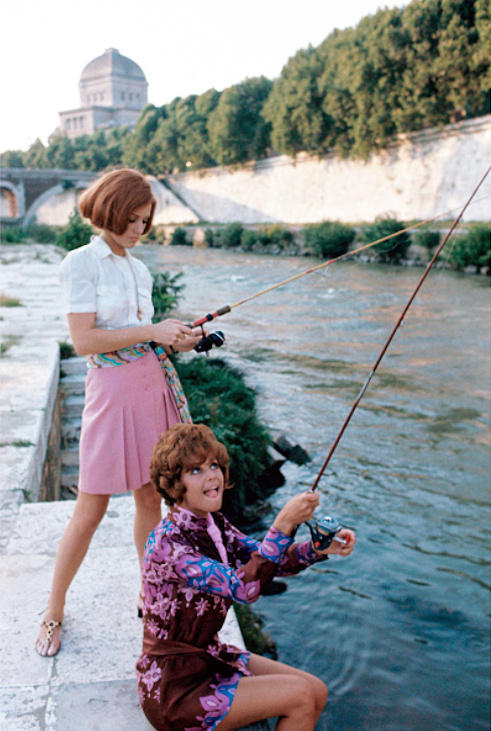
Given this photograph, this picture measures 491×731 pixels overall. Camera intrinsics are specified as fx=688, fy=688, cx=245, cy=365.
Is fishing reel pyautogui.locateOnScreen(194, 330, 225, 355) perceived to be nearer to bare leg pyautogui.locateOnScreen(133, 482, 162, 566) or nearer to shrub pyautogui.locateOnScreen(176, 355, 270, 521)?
bare leg pyautogui.locateOnScreen(133, 482, 162, 566)

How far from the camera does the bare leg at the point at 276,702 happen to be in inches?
63.3

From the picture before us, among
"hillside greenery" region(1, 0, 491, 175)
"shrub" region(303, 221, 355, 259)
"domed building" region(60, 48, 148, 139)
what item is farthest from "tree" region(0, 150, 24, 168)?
"shrub" region(303, 221, 355, 259)

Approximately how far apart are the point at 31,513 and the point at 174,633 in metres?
1.48

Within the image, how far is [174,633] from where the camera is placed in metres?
1.63

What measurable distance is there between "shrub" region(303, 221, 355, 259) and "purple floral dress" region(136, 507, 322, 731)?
21935 mm

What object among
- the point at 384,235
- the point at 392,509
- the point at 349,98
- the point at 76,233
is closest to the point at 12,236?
the point at 384,235

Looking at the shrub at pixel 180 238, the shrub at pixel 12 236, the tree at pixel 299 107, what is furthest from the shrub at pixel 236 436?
the shrub at pixel 180 238

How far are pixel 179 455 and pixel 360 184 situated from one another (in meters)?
30.5

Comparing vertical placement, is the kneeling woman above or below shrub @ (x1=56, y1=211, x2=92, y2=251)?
below

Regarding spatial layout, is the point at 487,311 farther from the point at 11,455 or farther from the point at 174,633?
the point at 174,633

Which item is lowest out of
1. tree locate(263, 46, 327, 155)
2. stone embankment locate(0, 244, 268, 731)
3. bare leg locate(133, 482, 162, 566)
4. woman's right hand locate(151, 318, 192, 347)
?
stone embankment locate(0, 244, 268, 731)

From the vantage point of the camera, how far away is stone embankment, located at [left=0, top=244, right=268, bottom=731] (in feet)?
5.97

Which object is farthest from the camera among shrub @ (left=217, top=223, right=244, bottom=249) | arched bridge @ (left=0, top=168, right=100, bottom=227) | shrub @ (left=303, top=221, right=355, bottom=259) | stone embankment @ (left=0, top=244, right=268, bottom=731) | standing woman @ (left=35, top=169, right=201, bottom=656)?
arched bridge @ (left=0, top=168, right=100, bottom=227)

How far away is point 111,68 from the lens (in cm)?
7906
